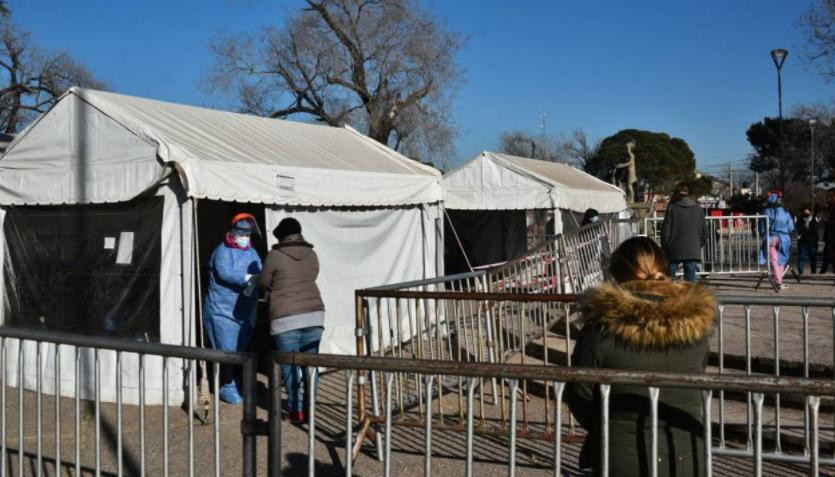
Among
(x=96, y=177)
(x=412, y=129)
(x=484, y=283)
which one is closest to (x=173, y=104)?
(x=96, y=177)

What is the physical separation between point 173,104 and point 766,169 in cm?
6252

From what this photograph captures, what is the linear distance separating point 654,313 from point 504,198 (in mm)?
12790

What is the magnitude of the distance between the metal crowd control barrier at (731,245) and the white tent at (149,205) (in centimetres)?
732

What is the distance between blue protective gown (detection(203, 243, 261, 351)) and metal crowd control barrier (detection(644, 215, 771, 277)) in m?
9.27

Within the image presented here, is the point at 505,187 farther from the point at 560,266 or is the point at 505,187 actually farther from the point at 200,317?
the point at 200,317

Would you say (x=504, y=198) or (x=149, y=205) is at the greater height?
(x=504, y=198)

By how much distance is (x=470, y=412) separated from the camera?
312 centimetres

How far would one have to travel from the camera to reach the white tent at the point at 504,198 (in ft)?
50.3

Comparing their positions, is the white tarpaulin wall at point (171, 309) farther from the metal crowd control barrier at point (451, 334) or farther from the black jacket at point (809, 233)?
the black jacket at point (809, 233)

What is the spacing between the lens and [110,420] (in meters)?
7.26

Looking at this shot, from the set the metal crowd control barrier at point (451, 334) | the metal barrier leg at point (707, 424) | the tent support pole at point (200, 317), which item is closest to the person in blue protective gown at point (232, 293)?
the tent support pole at point (200, 317)

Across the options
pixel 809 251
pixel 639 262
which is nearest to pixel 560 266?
pixel 639 262

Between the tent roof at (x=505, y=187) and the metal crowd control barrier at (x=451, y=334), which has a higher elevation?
the tent roof at (x=505, y=187)

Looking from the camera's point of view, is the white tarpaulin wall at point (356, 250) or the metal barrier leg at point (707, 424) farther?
the white tarpaulin wall at point (356, 250)
